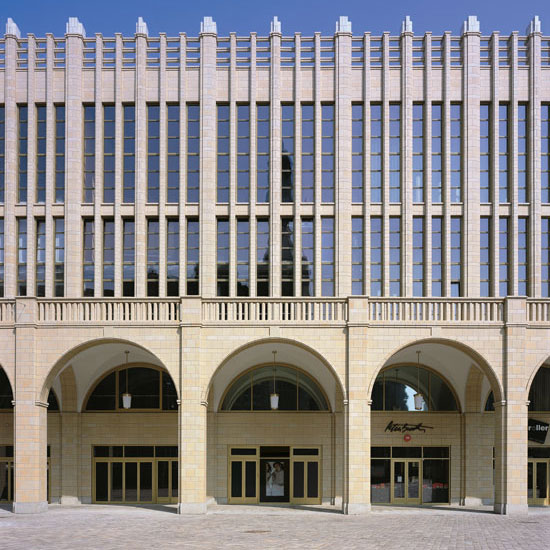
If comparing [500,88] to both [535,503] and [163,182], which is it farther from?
[535,503]

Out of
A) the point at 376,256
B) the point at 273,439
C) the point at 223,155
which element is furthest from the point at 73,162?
the point at 273,439

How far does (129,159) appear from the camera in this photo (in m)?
35.7

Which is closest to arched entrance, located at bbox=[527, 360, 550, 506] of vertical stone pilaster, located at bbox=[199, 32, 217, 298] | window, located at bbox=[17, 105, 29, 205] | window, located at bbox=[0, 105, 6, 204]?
vertical stone pilaster, located at bbox=[199, 32, 217, 298]

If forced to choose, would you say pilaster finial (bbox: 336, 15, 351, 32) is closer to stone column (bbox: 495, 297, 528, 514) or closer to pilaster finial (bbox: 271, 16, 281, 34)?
pilaster finial (bbox: 271, 16, 281, 34)

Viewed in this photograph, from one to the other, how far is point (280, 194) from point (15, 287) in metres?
12.1

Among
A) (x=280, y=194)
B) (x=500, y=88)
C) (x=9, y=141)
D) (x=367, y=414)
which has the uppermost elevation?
(x=500, y=88)

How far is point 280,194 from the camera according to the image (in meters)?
35.1

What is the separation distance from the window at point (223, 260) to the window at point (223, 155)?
1.36m

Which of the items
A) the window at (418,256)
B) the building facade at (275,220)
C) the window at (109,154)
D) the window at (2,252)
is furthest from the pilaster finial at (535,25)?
the window at (2,252)

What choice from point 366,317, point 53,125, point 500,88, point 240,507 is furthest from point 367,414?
point 53,125

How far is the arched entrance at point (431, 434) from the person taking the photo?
34.0 m

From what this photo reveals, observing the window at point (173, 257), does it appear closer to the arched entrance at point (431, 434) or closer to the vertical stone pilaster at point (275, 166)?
the vertical stone pilaster at point (275, 166)

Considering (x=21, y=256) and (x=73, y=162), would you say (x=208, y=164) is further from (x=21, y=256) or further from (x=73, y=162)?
(x=21, y=256)

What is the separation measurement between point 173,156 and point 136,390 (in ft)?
33.8
